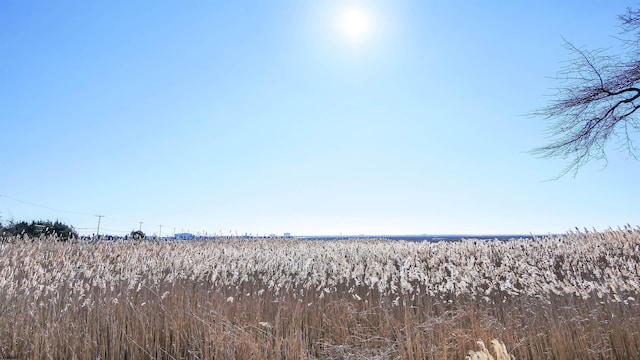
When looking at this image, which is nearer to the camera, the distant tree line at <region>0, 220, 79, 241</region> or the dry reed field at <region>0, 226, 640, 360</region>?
the dry reed field at <region>0, 226, 640, 360</region>

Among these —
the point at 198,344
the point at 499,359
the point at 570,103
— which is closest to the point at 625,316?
the point at 499,359

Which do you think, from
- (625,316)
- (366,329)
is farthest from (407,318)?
(625,316)

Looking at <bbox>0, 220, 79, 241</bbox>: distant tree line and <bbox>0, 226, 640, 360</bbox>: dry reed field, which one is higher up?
<bbox>0, 220, 79, 241</bbox>: distant tree line

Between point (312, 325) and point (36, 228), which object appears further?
point (36, 228)

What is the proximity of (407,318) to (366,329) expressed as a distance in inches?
28.7

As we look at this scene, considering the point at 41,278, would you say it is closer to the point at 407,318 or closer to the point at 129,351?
the point at 129,351

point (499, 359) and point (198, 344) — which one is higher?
point (499, 359)

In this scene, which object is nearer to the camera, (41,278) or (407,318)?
(407,318)

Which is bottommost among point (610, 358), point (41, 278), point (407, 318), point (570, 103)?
point (610, 358)

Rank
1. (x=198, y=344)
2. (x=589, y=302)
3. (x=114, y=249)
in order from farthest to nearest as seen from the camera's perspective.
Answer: (x=114, y=249) < (x=589, y=302) < (x=198, y=344)

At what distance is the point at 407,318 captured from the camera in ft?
12.8

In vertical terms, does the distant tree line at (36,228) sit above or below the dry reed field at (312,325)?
above

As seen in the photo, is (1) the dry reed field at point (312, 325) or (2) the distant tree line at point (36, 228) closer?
(1) the dry reed field at point (312, 325)

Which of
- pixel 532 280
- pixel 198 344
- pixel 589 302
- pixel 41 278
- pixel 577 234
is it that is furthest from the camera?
pixel 577 234
